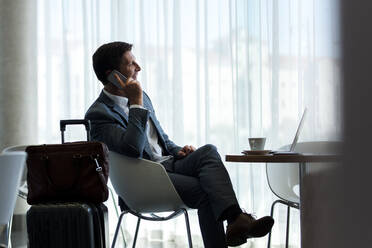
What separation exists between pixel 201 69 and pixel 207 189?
1.39 meters

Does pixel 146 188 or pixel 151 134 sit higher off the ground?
pixel 151 134

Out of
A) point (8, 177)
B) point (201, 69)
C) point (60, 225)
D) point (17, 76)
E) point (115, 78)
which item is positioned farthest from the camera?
point (17, 76)

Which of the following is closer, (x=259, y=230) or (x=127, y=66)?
(x=259, y=230)

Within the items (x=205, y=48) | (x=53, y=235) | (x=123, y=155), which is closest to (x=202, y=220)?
(x=123, y=155)

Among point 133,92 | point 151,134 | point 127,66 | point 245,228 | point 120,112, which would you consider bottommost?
point 245,228

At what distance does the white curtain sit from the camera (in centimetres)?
348

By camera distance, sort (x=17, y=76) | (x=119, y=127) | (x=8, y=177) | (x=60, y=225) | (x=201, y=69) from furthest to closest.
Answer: (x=17, y=76) < (x=201, y=69) < (x=119, y=127) < (x=60, y=225) < (x=8, y=177)

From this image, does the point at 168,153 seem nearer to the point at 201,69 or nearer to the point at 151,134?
the point at 151,134

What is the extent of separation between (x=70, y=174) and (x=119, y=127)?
421 mm

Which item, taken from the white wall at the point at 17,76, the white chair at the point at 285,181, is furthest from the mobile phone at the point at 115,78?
the white wall at the point at 17,76

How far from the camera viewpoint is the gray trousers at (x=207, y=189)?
241cm

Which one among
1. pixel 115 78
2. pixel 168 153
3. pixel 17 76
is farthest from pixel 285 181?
pixel 17 76

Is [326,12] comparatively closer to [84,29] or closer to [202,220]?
[202,220]

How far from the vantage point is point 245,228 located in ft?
7.23
